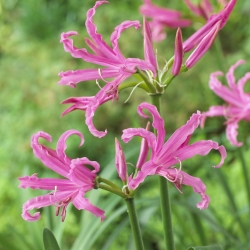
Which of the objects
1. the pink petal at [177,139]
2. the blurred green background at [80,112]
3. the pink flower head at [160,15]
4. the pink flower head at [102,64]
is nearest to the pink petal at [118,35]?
the pink flower head at [102,64]

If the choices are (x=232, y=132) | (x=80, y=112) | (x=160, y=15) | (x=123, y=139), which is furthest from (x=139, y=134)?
(x=80, y=112)

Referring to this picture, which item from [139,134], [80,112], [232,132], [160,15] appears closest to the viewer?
[139,134]

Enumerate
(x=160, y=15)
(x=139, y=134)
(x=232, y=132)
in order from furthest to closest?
1. (x=160, y=15)
2. (x=232, y=132)
3. (x=139, y=134)

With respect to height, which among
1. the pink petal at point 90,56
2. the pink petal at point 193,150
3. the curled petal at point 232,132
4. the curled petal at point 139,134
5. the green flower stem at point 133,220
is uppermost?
the pink petal at point 90,56

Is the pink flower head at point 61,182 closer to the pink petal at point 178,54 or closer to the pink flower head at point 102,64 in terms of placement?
the pink flower head at point 102,64

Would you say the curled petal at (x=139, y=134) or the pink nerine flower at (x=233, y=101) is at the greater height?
the pink nerine flower at (x=233, y=101)

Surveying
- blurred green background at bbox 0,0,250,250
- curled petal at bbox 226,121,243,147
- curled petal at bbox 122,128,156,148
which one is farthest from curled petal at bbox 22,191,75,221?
blurred green background at bbox 0,0,250,250

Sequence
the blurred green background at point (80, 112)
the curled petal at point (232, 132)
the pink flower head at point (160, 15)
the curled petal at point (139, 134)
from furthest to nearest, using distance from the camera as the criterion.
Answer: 1. the blurred green background at point (80, 112)
2. the pink flower head at point (160, 15)
3. the curled petal at point (232, 132)
4. the curled petal at point (139, 134)

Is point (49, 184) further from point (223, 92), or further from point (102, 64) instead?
point (223, 92)

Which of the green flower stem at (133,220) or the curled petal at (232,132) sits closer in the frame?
the green flower stem at (133,220)

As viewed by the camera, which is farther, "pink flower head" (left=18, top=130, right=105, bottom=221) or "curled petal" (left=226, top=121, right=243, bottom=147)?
"curled petal" (left=226, top=121, right=243, bottom=147)

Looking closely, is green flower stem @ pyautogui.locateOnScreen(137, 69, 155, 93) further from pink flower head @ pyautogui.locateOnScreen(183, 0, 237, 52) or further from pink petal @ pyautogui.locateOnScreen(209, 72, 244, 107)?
pink petal @ pyautogui.locateOnScreen(209, 72, 244, 107)

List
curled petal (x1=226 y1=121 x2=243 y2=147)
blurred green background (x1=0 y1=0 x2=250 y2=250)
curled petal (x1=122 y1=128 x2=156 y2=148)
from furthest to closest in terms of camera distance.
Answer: blurred green background (x1=0 y1=0 x2=250 y2=250) < curled petal (x1=226 y1=121 x2=243 y2=147) < curled petal (x1=122 y1=128 x2=156 y2=148)

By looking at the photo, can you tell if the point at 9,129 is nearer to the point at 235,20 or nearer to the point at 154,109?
the point at 235,20
